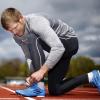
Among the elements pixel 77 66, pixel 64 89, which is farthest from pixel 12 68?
pixel 64 89

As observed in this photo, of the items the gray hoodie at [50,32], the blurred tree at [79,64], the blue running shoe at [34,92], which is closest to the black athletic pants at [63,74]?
the gray hoodie at [50,32]

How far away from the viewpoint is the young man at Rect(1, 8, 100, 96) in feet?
16.1

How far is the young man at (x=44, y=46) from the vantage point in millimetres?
4898

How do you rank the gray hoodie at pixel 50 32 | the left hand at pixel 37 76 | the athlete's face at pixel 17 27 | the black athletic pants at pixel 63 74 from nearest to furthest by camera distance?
the left hand at pixel 37 76 → the gray hoodie at pixel 50 32 → the athlete's face at pixel 17 27 → the black athletic pants at pixel 63 74

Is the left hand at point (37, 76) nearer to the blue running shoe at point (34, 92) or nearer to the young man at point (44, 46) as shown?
the young man at point (44, 46)

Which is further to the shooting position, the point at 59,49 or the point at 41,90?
the point at 41,90

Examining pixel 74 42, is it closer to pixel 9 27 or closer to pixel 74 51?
pixel 74 51

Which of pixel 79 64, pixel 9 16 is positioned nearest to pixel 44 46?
pixel 9 16

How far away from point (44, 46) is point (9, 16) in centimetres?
84

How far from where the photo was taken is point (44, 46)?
574 cm

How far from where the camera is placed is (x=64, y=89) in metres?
5.98

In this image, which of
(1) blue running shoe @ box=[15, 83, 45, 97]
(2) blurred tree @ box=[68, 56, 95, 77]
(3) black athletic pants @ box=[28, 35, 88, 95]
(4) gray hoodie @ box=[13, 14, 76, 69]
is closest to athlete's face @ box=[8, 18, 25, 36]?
(4) gray hoodie @ box=[13, 14, 76, 69]

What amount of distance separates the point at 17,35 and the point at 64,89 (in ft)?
3.74

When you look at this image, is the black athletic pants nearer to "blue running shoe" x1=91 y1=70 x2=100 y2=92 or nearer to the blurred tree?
"blue running shoe" x1=91 y1=70 x2=100 y2=92
